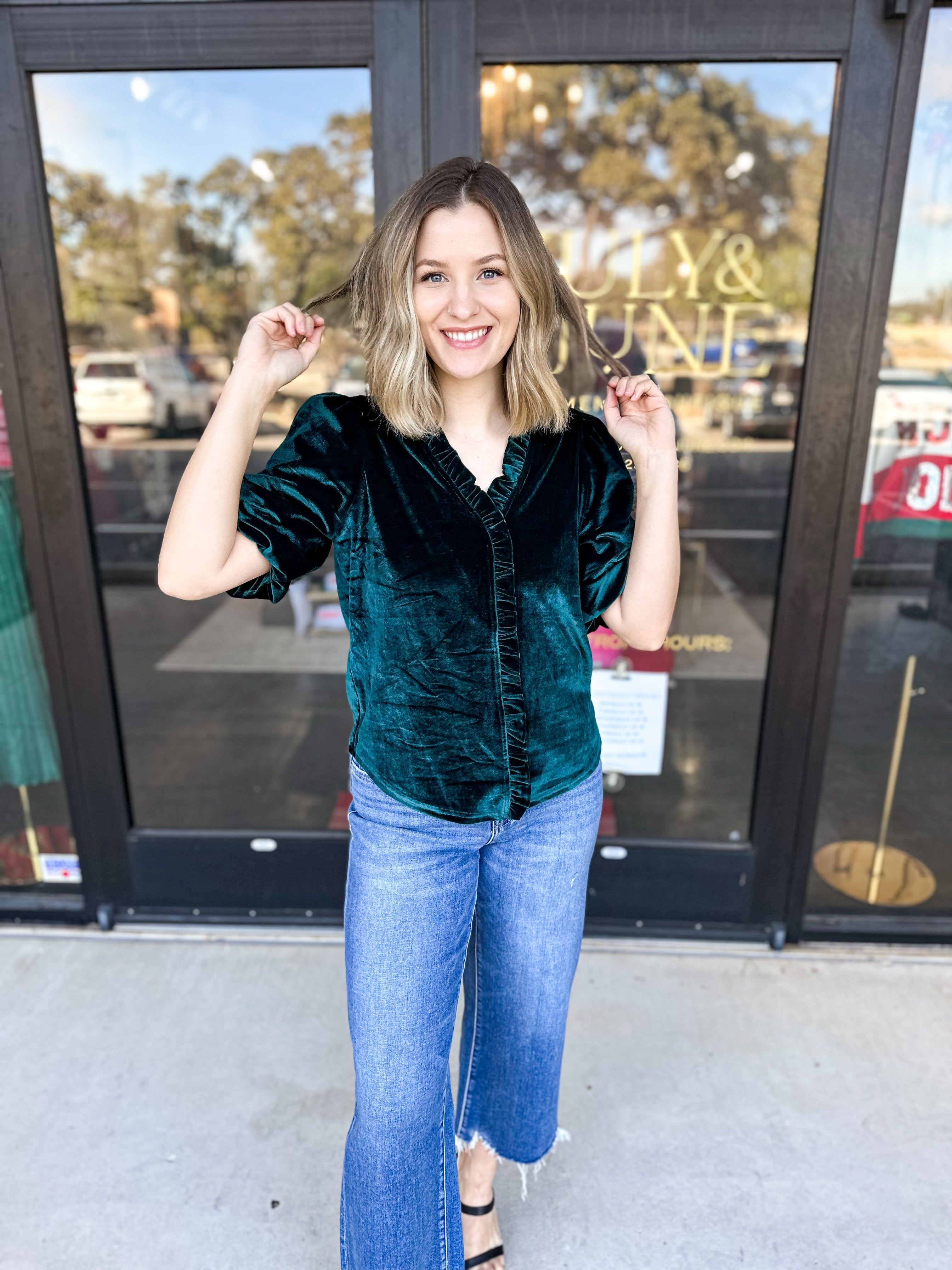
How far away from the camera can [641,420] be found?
139 centimetres

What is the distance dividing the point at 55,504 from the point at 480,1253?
6.35 feet

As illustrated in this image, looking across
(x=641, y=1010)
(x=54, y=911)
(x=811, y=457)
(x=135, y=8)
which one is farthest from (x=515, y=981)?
(x=135, y=8)

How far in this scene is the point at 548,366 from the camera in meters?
1.33

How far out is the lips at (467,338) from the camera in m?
1.26

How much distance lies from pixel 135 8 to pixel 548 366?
56.8 inches

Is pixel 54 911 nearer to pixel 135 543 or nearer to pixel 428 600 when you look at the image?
pixel 428 600

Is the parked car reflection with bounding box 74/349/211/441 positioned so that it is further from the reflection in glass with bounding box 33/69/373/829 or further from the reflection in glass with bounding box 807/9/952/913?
the reflection in glass with bounding box 807/9/952/913

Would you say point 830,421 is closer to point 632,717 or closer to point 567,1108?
point 632,717

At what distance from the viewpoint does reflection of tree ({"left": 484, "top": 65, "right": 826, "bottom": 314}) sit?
254 cm

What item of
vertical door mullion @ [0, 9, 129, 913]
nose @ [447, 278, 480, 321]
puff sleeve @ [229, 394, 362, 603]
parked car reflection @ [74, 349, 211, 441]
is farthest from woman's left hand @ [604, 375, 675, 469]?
parked car reflection @ [74, 349, 211, 441]

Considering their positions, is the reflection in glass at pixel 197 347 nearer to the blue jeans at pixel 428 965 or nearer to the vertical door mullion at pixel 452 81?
the vertical door mullion at pixel 452 81

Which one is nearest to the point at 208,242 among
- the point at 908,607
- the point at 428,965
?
the point at 908,607

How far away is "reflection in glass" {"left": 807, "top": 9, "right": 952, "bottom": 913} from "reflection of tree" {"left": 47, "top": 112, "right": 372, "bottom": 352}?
548cm

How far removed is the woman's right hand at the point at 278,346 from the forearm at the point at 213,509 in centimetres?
3
